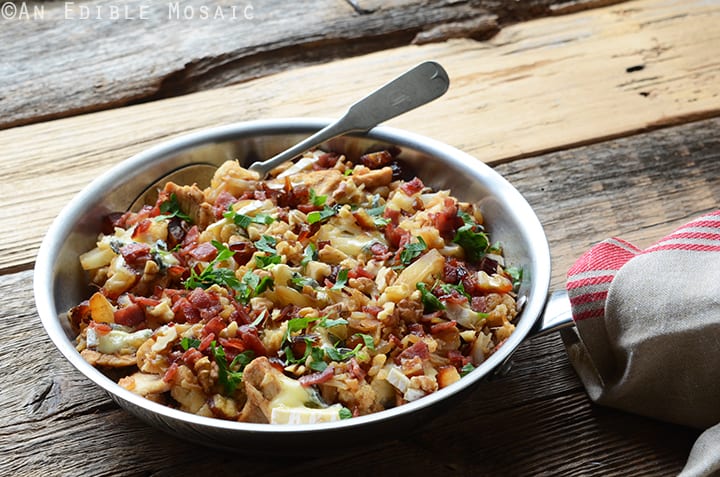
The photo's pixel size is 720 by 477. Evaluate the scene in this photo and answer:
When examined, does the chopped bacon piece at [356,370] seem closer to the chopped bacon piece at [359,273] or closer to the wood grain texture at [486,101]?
the chopped bacon piece at [359,273]

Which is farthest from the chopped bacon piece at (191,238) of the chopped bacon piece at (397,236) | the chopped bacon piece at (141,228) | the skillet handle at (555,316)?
the skillet handle at (555,316)

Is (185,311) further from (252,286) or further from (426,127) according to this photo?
(426,127)

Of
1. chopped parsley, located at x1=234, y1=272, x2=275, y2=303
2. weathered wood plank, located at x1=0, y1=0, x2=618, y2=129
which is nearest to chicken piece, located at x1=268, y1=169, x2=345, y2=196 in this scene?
chopped parsley, located at x1=234, y1=272, x2=275, y2=303

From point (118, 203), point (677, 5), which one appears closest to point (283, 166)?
point (118, 203)

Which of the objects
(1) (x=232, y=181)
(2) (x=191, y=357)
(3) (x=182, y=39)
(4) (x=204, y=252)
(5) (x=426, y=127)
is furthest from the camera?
(3) (x=182, y=39)

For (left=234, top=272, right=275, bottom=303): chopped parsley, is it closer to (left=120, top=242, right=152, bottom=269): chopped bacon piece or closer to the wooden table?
(left=120, top=242, right=152, bottom=269): chopped bacon piece

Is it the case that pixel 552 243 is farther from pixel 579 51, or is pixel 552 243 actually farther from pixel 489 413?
pixel 579 51

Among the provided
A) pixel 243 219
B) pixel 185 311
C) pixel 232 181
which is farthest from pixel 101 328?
pixel 232 181
